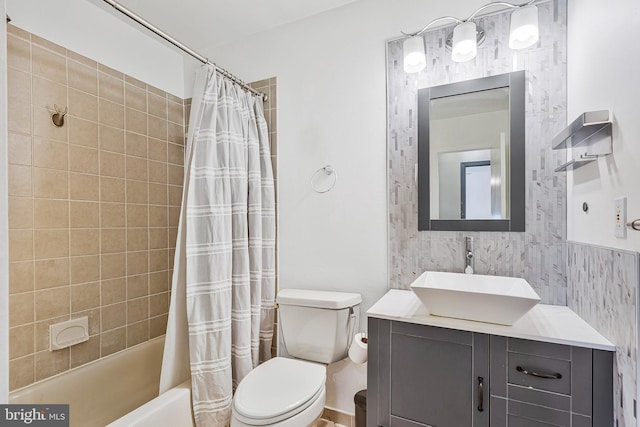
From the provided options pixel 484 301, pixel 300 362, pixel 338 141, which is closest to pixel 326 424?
pixel 300 362

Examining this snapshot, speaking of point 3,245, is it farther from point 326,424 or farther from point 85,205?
point 326,424

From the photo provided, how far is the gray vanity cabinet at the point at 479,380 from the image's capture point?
112 centimetres

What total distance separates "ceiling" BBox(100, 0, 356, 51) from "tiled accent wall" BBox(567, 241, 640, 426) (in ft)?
6.22

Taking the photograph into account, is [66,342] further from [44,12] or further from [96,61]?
[44,12]

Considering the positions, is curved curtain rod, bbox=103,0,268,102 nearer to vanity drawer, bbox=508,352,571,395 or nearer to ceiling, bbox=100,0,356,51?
ceiling, bbox=100,0,356,51

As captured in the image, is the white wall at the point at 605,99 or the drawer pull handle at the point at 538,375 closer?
the white wall at the point at 605,99

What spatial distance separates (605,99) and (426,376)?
1264 mm

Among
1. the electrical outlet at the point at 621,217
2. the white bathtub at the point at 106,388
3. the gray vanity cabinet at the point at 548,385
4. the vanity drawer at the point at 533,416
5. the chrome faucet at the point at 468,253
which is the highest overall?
the electrical outlet at the point at 621,217

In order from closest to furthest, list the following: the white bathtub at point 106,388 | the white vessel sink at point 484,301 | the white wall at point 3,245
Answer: the white wall at point 3,245 → the white vessel sink at point 484,301 → the white bathtub at point 106,388

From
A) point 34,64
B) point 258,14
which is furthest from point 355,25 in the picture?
point 34,64

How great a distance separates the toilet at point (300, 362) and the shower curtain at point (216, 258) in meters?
0.21

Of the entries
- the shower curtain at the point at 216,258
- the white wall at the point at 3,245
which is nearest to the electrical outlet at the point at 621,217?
the white wall at the point at 3,245

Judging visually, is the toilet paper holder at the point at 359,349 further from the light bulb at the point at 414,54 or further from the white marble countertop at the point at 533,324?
the light bulb at the point at 414,54

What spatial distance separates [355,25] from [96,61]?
162 centimetres
